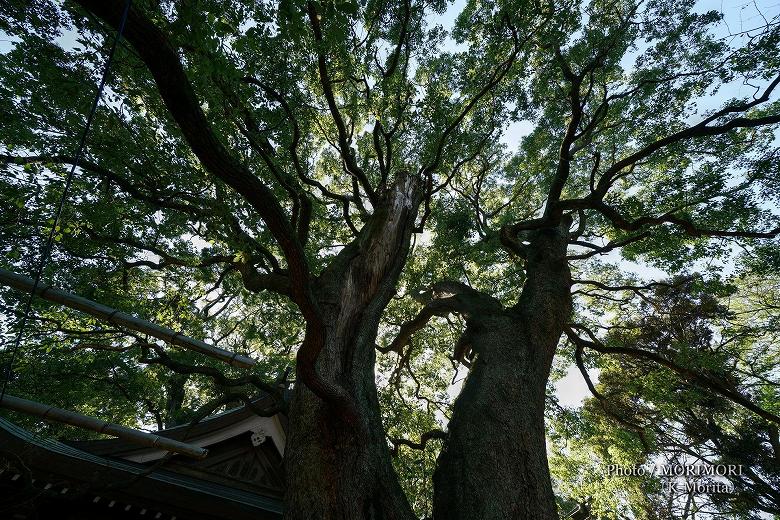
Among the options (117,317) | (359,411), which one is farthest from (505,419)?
(117,317)

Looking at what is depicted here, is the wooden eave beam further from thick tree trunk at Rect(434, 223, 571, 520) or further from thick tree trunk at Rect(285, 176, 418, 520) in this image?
thick tree trunk at Rect(434, 223, 571, 520)

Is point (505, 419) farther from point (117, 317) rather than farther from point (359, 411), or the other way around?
point (117, 317)

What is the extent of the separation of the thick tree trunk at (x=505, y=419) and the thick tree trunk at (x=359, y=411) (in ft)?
1.68

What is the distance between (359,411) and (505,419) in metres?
1.43

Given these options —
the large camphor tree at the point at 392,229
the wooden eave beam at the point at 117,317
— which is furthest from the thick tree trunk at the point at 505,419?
the wooden eave beam at the point at 117,317

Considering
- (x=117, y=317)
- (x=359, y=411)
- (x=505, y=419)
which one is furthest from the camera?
(x=505, y=419)

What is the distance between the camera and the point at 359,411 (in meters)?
2.76

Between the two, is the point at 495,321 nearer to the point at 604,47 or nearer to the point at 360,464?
the point at 360,464

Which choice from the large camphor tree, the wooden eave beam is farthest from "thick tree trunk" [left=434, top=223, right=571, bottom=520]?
the wooden eave beam

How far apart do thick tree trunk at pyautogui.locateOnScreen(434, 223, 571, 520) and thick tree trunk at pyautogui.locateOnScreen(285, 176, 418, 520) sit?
1.68 feet

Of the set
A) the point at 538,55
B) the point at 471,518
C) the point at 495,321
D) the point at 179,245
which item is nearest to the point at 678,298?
the point at 538,55

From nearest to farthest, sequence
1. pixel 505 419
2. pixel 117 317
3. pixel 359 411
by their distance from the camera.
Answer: pixel 117 317 < pixel 359 411 < pixel 505 419

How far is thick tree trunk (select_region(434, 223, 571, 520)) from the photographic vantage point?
8.44ft

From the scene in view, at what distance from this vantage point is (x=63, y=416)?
2.87 meters
